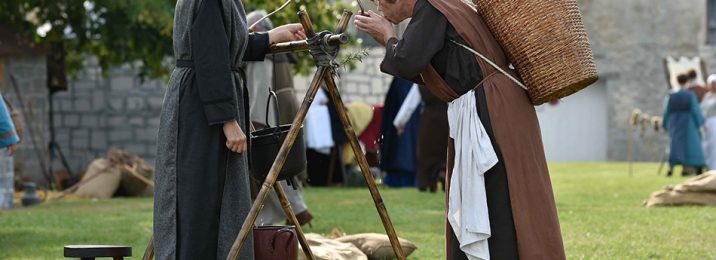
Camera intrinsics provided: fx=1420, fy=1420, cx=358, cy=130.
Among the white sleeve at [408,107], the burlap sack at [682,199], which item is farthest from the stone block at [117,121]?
the burlap sack at [682,199]

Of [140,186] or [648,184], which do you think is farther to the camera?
[648,184]

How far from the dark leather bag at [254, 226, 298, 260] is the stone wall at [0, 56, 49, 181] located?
14.3m

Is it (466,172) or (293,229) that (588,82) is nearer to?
(466,172)

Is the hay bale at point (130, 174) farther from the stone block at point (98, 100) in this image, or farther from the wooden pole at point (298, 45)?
the wooden pole at point (298, 45)

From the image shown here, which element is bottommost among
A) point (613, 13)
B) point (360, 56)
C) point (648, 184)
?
point (648, 184)

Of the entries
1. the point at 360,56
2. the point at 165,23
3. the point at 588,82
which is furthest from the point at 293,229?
Answer: the point at 165,23

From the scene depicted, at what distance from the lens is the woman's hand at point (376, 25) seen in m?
5.85

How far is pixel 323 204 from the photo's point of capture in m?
14.8

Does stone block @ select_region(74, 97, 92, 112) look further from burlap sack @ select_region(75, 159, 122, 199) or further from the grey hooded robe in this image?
the grey hooded robe

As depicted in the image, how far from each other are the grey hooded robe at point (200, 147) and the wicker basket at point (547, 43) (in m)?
1.12

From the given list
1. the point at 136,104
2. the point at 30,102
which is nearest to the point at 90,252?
the point at 30,102

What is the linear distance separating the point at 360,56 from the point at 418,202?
8.71m

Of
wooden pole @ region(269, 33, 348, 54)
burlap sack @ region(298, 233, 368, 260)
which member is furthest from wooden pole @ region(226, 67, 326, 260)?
burlap sack @ region(298, 233, 368, 260)

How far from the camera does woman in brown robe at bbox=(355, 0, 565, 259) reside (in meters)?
5.66
